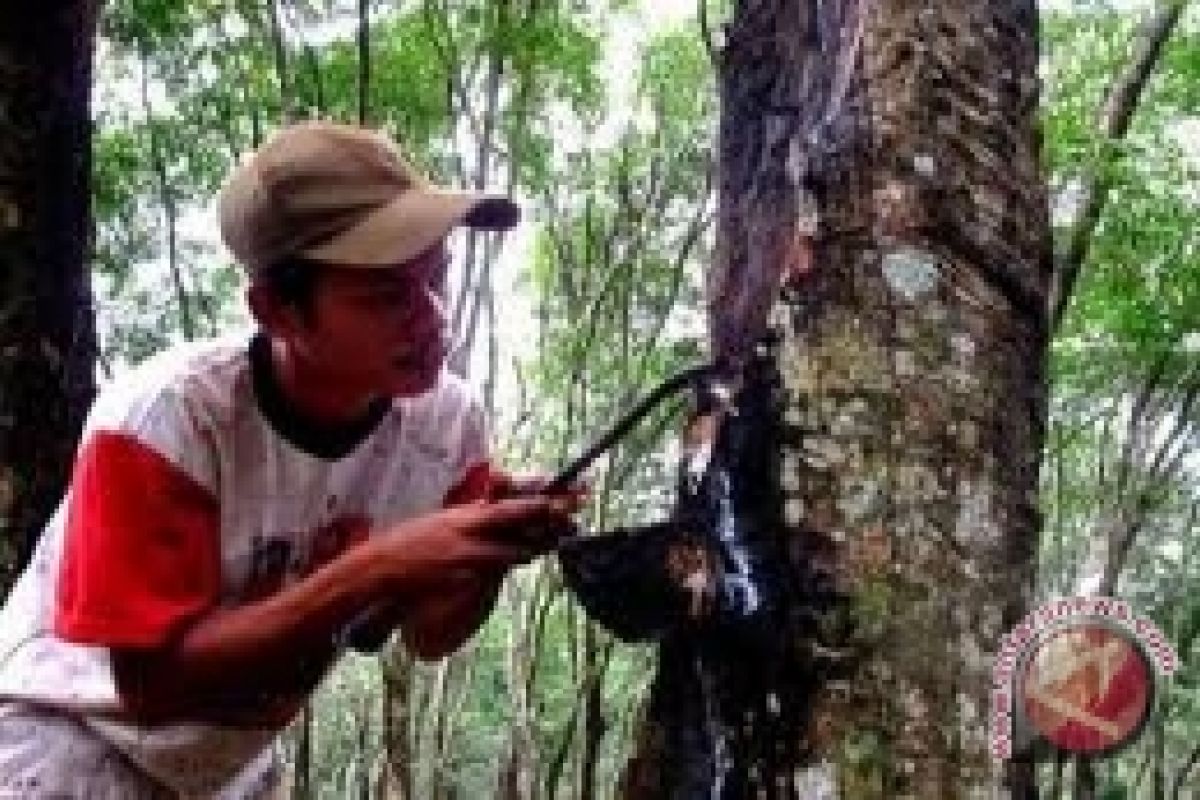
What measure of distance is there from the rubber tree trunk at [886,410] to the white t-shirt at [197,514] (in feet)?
1.29

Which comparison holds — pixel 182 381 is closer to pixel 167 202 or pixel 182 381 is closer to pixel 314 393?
pixel 314 393

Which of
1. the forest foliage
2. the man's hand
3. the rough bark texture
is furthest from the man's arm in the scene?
the forest foliage

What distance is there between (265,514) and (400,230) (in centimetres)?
38

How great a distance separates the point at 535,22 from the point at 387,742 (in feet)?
14.6

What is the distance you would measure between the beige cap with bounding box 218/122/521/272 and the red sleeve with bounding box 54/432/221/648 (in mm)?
228

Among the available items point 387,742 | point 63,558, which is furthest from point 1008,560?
point 387,742

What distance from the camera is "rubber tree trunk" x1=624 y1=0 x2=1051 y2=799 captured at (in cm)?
149

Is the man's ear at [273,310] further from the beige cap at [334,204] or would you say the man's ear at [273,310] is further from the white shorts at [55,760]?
the white shorts at [55,760]

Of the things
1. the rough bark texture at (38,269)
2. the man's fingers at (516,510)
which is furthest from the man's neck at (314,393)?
the rough bark texture at (38,269)

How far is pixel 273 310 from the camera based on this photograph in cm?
169

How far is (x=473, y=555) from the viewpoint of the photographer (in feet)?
5.12

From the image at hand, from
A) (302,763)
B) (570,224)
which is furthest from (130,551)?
(570,224)

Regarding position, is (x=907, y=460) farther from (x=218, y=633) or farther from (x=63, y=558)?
(x=63, y=558)

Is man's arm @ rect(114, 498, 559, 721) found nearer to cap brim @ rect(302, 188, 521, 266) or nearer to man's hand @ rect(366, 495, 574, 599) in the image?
man's hand @ rect(366, 495, 574, 599)
